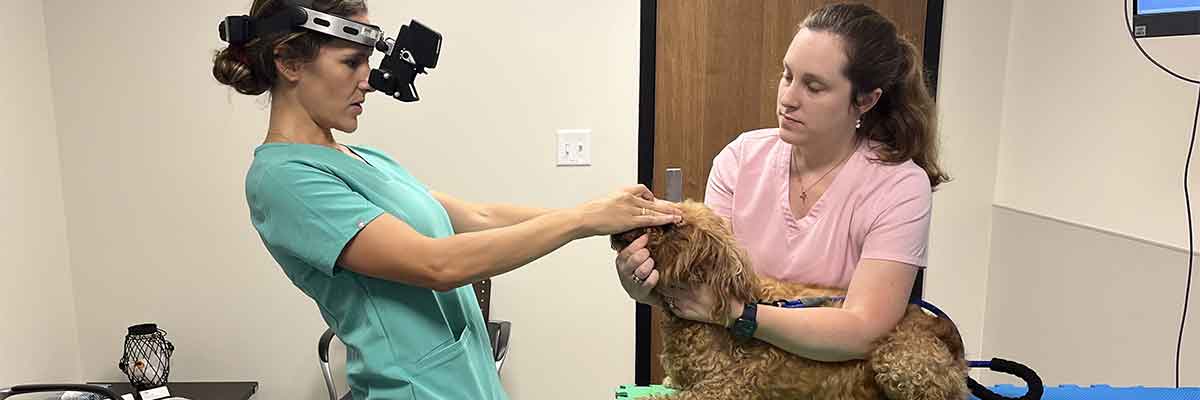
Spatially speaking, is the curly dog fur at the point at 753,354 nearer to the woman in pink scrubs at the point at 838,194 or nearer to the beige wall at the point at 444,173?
the woman in pink scrubs at the point at 838,194

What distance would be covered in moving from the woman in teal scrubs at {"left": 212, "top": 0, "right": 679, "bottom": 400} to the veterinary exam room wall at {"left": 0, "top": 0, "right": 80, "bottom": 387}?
184 cm

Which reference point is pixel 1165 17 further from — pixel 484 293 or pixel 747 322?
pixel 484 293

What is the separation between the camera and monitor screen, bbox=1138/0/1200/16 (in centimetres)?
172

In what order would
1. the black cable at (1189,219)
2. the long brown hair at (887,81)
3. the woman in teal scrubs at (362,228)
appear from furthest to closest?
the black cable at (1189,219) < the long brown hair at (887,81) < the woman in teal scrubs at (362,228)

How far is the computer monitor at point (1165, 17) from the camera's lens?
1718 mm

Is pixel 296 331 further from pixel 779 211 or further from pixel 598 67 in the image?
pixel 779 211

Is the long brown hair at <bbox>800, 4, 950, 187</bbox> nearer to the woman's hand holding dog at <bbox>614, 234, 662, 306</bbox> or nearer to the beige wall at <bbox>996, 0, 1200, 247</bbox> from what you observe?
the woman's hand holding dog at <bbox>614, 234, 662, 306</bbox>

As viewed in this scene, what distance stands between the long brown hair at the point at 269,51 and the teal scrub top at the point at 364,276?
0.13m

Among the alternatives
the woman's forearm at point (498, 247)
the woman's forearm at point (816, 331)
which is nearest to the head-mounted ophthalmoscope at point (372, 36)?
the woman's forearm at point (498, 247)

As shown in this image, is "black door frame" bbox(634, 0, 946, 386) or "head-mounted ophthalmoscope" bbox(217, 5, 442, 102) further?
"black door frame" bbox(634, 0, 946, 386)

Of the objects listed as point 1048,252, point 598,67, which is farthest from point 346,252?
point 1048,252

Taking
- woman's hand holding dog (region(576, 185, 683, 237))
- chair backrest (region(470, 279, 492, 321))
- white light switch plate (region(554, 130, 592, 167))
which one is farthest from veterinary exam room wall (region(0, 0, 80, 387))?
woman's hand holding dog (region(576, 185, 683, 237))

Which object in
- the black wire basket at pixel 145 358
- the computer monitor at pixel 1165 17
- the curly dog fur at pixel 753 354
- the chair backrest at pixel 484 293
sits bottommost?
the black wire basket at pixel 145 358

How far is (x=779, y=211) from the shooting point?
1.39 metres
